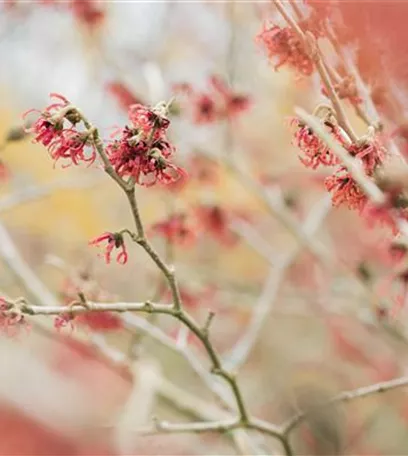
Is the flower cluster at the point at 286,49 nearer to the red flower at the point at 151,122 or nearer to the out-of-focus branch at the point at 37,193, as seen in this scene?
the red flower at the point at 151,122

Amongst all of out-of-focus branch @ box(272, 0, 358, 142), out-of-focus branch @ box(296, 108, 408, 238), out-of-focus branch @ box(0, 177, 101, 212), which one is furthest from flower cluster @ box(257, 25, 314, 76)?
out-of-focus branch @ box(0, 177, 101, 212)

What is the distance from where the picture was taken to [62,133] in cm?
132

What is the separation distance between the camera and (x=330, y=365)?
3.81m

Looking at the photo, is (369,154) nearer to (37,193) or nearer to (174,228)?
(174,228)

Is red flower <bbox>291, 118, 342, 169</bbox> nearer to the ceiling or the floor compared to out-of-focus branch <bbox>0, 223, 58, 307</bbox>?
nearer to the floor

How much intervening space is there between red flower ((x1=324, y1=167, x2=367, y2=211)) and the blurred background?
43 cm

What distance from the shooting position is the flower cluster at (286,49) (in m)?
1.58

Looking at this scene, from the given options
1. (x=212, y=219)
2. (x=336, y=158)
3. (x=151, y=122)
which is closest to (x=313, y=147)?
(x=336, y=158)

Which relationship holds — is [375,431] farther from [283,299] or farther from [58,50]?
[58,50]

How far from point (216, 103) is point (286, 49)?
1.10 meters

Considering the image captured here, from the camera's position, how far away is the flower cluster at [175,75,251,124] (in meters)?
2.64

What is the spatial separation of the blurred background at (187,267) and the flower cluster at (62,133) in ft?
1.79

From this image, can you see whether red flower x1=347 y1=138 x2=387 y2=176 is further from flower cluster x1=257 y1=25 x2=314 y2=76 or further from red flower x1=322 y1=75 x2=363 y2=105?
flower cluster x1=257 y1=25 x2=314 y2=76

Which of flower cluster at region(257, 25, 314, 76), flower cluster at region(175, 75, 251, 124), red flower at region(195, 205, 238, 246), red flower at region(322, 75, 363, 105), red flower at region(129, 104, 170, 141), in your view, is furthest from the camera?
red flower at region(195, 205, 238, 246)
